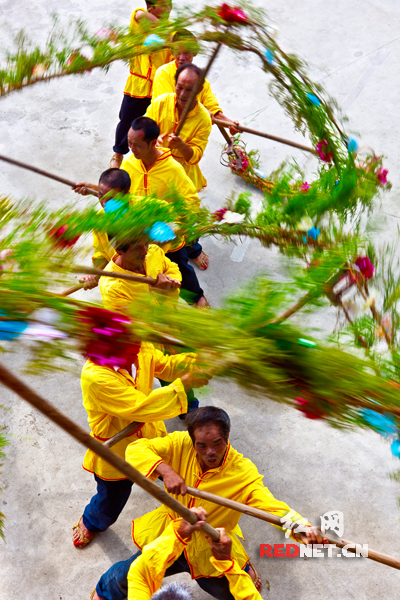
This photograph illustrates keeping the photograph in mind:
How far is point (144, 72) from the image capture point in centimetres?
346

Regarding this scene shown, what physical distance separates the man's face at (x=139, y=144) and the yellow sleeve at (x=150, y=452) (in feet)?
4.43

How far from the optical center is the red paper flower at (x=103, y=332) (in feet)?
2.73

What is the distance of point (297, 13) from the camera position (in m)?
5.21

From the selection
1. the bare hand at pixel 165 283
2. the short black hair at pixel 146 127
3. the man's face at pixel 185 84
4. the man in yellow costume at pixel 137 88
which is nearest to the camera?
the bare hand at pixel 165 283

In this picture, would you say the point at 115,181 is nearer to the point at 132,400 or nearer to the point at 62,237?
the point at 132,400

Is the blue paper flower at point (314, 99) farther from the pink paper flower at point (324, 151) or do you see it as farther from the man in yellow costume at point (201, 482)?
the man in yellow costume at point (201, 482)

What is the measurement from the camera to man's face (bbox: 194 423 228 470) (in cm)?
184

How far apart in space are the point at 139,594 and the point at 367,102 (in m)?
3.98

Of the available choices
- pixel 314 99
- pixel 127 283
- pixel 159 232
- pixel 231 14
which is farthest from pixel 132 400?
pixel 231 14

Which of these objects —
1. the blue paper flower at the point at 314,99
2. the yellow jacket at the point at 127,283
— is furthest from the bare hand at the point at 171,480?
the blue paper flower at the point at 314,99

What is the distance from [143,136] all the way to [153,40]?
0.59 m

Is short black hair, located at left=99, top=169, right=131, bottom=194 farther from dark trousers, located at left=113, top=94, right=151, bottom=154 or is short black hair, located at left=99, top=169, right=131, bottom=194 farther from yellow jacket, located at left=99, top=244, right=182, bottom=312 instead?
dark trousers, located at left=113, top=94, right=151, bottom=154

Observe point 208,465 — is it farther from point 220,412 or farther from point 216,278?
point 216,278

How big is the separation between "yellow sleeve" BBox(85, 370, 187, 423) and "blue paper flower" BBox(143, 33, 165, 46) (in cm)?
121
